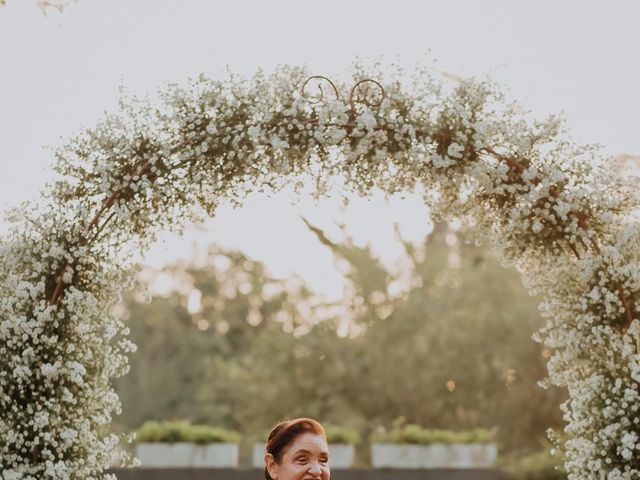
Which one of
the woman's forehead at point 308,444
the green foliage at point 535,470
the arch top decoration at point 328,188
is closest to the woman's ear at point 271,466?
the woman's forehead at point 308,444

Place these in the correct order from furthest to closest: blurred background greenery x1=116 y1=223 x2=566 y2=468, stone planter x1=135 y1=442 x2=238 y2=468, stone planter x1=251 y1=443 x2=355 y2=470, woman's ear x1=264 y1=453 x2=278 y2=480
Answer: blurred background greenery x1=116 y1=223 x2=566 y2=468 < stone planter x1=251 y1=443 x2=355 y2=470 < stone planter x1=135 y1=442 x2=238 y2=468 < woman's ear x1=264 y1=453 x2=278 y2=480

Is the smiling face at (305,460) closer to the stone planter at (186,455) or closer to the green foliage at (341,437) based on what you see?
the stone planter at (186,455)

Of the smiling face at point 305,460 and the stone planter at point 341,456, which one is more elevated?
the smiling face at point 305,460

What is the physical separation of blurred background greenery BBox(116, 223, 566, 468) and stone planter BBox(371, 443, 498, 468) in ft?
10.9

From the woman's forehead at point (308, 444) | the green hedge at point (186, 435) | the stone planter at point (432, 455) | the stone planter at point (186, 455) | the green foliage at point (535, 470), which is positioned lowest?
the green foliage at point (535, 470)

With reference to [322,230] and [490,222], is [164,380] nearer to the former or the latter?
[322,230]

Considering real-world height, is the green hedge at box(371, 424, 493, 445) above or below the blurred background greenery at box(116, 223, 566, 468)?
below

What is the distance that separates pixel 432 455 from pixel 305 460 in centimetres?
784

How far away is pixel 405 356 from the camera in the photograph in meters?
22.0

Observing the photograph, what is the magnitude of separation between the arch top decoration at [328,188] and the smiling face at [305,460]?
2168mm

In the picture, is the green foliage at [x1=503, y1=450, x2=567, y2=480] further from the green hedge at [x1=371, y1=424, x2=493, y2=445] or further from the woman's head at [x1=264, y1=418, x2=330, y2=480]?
the woman's head at [x1=264, y1=418, x2=330, y2=480]

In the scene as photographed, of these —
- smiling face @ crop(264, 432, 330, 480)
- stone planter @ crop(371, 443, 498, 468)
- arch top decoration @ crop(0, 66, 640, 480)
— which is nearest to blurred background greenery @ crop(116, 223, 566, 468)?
stone planter @ crop(371, 443, 498, 468)

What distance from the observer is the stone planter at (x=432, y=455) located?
12202 millimetres

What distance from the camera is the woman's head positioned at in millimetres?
4797
